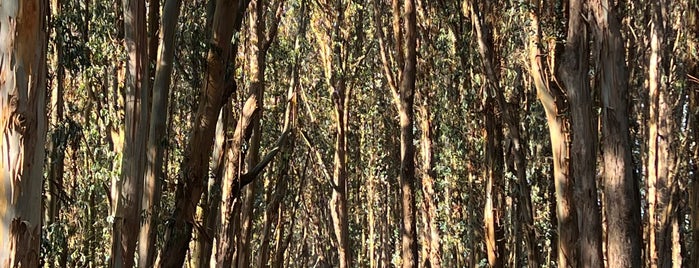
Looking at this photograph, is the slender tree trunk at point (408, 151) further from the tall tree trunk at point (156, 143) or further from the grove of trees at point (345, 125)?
the tall tree trunk at point (156, 143)

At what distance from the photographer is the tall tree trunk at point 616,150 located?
29.2 feet

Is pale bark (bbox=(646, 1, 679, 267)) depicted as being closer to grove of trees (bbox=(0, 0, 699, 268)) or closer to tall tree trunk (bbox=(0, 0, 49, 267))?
grove of trees (bbox=(0, 0, 699, 268))

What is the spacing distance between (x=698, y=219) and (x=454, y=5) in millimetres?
5294

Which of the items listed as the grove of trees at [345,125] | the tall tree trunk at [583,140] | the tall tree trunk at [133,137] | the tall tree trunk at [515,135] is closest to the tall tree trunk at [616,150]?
the grove of trees at [345,125]

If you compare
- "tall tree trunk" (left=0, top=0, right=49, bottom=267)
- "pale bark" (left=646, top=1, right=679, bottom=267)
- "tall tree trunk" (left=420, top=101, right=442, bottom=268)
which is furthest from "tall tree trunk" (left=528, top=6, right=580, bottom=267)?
"tall tree trunk" (left=0, top=0, right=49, bottom=267)

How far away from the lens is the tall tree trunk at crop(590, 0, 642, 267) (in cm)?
890

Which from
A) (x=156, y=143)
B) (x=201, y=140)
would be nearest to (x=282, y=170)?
(x=201, y=140)

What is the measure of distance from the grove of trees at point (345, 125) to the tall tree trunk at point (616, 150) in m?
0.02

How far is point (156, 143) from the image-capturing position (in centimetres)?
686

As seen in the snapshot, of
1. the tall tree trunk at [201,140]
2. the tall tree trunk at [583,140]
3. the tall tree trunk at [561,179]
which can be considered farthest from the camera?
the tall tree trunk at [561,179]

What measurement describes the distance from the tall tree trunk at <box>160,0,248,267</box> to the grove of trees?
0.05 feet

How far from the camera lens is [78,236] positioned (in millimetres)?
14023

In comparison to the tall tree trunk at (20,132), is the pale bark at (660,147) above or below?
above

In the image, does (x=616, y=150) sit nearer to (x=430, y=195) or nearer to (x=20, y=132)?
(x=430, y=195)
